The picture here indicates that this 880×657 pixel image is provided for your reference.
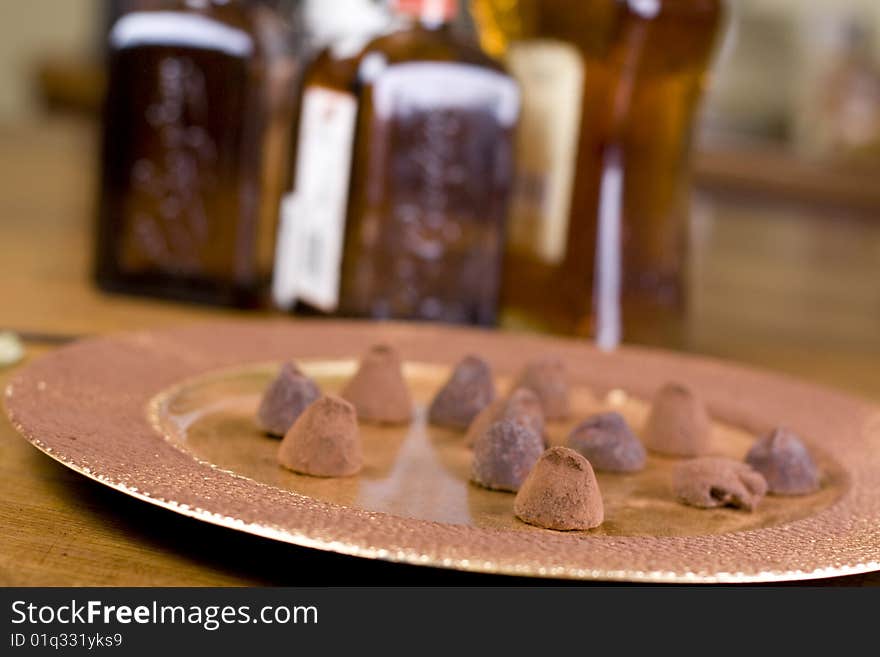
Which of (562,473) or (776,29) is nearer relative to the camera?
(562,473)

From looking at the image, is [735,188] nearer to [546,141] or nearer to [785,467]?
[546,141]

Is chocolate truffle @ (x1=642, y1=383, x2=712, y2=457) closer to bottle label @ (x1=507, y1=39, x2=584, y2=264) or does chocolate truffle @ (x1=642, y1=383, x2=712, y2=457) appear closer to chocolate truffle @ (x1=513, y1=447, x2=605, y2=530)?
chocolate truffle @ (x1=513, y1=447, x2=605, y2=530)
